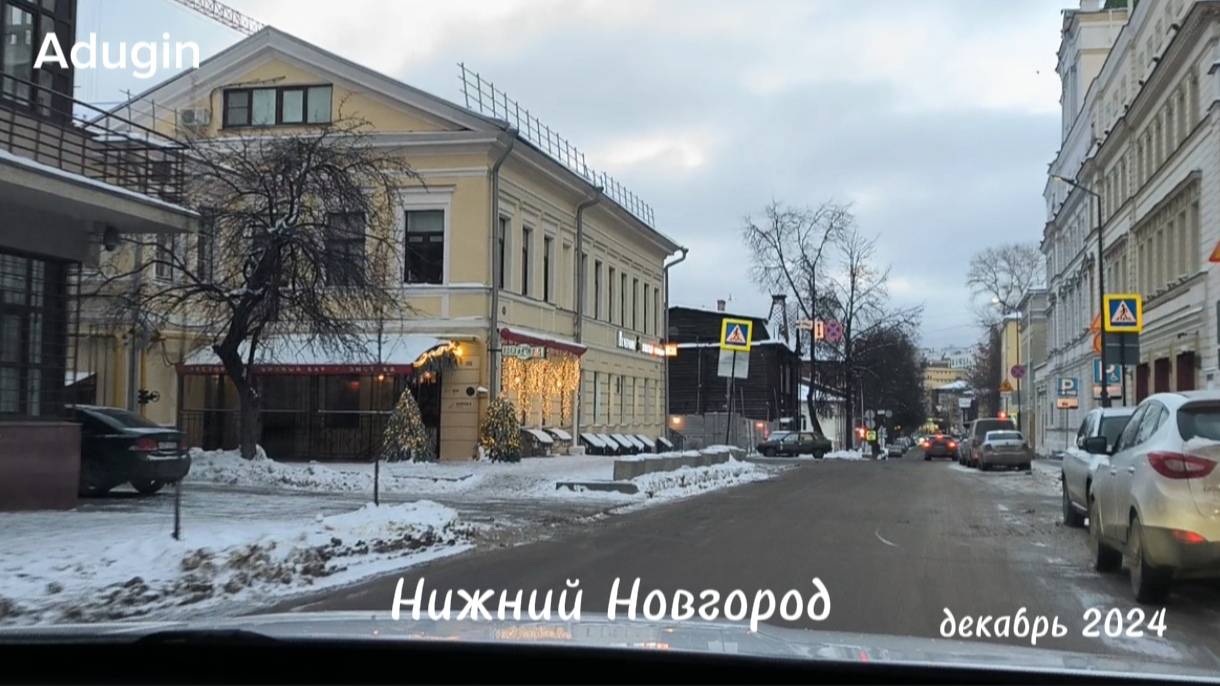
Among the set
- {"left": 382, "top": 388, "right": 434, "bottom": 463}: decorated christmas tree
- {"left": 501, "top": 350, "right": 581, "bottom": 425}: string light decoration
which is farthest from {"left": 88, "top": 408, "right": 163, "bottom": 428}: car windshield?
{"left": 501, "top": 350, "right": 581, "bottom": 425}: string light decoration

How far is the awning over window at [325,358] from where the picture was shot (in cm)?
2830

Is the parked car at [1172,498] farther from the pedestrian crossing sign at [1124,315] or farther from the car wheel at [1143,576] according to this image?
the pedestrian crossing sign at [1124,315]

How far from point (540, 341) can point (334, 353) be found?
6926 millimetres

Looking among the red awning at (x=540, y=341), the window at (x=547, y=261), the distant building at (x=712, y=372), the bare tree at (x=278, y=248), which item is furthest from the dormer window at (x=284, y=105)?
the distant building at (x=712, y=372)

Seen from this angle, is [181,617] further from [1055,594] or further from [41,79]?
[41,79]

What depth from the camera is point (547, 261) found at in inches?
1426

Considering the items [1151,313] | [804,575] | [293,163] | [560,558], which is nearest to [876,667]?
[804,575]

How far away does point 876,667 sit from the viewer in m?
4.05

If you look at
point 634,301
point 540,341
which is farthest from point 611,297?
point 540,341

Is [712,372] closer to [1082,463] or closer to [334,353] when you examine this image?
[334,353]

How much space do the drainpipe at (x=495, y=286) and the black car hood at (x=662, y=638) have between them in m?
25.6

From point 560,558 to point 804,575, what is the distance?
277 centimetres

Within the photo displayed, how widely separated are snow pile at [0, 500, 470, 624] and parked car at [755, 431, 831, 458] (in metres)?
46.8

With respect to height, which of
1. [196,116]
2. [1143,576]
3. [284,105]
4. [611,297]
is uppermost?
[284,105]
